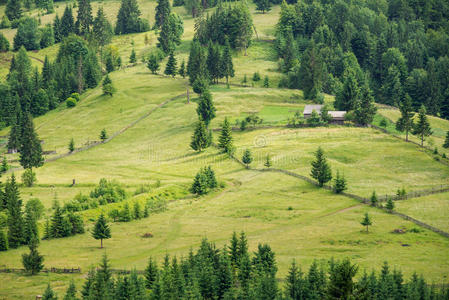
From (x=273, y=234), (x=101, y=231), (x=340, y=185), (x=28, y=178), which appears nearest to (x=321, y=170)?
(x=340, y=185)

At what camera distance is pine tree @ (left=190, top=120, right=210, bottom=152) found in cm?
17662

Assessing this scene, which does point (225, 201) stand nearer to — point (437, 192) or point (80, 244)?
point (80, 244)

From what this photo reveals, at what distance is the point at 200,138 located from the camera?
17738 cm

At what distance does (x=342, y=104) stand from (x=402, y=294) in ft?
366

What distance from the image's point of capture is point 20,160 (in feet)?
559

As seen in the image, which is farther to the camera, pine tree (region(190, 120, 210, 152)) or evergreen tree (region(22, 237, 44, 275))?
pine tree (region(190, 120, 210, 152))

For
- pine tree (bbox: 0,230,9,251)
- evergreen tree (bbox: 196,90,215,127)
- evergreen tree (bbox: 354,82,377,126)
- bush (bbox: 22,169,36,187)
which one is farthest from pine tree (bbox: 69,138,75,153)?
evergreen tree (bbox: 354,82,377,126)

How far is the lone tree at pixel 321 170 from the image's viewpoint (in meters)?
145

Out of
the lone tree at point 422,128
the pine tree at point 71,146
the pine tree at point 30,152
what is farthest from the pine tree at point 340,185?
the pine tree at point 71,146

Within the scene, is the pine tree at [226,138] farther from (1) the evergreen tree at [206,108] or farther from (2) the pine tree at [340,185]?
(2) the pine tree at [340,185]

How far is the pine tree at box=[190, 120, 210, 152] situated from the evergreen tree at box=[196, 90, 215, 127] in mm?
15034

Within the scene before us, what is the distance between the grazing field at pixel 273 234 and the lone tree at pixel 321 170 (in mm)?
2650

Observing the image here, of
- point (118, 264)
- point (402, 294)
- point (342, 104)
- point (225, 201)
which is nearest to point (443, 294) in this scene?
point (402, 294)

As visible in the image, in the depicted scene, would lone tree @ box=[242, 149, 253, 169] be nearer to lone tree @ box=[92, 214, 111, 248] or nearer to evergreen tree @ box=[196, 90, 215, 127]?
evergreen tree @ box=[196, 90, 215, 127]
